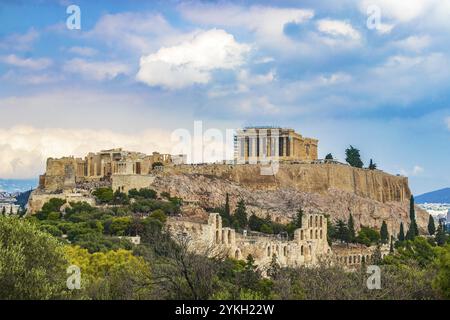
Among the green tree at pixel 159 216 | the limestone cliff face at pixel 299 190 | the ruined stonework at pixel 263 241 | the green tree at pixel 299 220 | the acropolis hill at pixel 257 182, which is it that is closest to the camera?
the ruined stonework at pixel 263 241

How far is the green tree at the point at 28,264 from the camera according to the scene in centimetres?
3384

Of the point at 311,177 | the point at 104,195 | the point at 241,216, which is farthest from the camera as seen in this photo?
the point at 311,177

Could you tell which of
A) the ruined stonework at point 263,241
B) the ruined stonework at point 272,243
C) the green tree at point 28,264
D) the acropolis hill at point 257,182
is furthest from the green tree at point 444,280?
the acropolis hill at point 257,182

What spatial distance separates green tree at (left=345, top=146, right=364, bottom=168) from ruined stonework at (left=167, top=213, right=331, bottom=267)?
3774 centimetres

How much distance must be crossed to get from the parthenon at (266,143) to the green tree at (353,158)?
22.1 ft

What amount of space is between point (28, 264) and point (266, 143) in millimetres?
69970

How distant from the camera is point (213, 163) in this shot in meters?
99.8

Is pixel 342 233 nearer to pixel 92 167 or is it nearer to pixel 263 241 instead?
pixel 263 241

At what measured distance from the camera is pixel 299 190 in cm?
10069

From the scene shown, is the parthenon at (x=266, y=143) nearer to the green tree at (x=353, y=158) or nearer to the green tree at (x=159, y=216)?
the green tree at (x=353, y=158)

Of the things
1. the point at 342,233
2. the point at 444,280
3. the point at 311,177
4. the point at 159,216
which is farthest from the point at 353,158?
the point at 444,280
